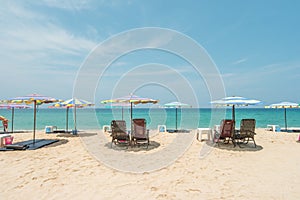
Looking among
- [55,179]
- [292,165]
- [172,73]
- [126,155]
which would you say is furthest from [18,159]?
[172,73]

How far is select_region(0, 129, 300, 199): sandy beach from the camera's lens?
10.4 feet

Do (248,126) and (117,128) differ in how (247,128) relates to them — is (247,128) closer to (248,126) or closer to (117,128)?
(248,126)

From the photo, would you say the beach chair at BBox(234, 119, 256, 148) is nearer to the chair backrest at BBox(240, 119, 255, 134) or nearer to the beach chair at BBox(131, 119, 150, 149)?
the chair backrest at BBox(240, 119, 255, 134)

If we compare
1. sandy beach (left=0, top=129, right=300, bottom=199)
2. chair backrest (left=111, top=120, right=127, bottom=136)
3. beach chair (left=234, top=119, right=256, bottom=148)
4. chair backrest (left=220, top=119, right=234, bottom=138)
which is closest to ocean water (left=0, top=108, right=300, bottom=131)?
chair backrest (left=111, top=120, right=127, bottom=136)

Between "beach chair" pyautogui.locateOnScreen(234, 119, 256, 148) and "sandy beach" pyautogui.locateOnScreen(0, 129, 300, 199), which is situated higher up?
"beach chair" pyautogui.locateOnScreen(234, 119, 256, 148)

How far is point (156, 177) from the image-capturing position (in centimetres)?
391

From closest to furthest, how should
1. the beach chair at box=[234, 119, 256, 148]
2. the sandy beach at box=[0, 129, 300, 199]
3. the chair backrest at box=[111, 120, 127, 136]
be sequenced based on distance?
the sandy beach at box=[0, 129, 300, 199], the chair backrest at box=[111, 120, 127, 136], the beach chair at box=[234, 119, 256, 148]

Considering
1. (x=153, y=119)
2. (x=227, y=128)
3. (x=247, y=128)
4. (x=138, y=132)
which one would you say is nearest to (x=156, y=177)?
(x=138, y=132)

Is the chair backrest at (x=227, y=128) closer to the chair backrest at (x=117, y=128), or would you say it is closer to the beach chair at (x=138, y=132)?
the beach chair at (x=138, y=132)

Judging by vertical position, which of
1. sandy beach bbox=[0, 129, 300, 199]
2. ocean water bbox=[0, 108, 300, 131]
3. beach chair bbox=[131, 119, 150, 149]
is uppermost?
beach chair bbox=[131, 119, 150, 149]

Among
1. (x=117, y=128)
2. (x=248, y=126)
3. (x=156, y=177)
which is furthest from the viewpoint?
(x=248, y=126)

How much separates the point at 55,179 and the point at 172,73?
10.4 m

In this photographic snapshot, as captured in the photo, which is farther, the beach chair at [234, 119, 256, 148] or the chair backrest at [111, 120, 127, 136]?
the beach chair at [234, 119, 256, 148]

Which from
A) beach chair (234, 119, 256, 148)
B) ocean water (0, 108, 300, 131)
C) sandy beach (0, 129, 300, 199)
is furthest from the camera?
ocean water (0, 108, 300, 131)
